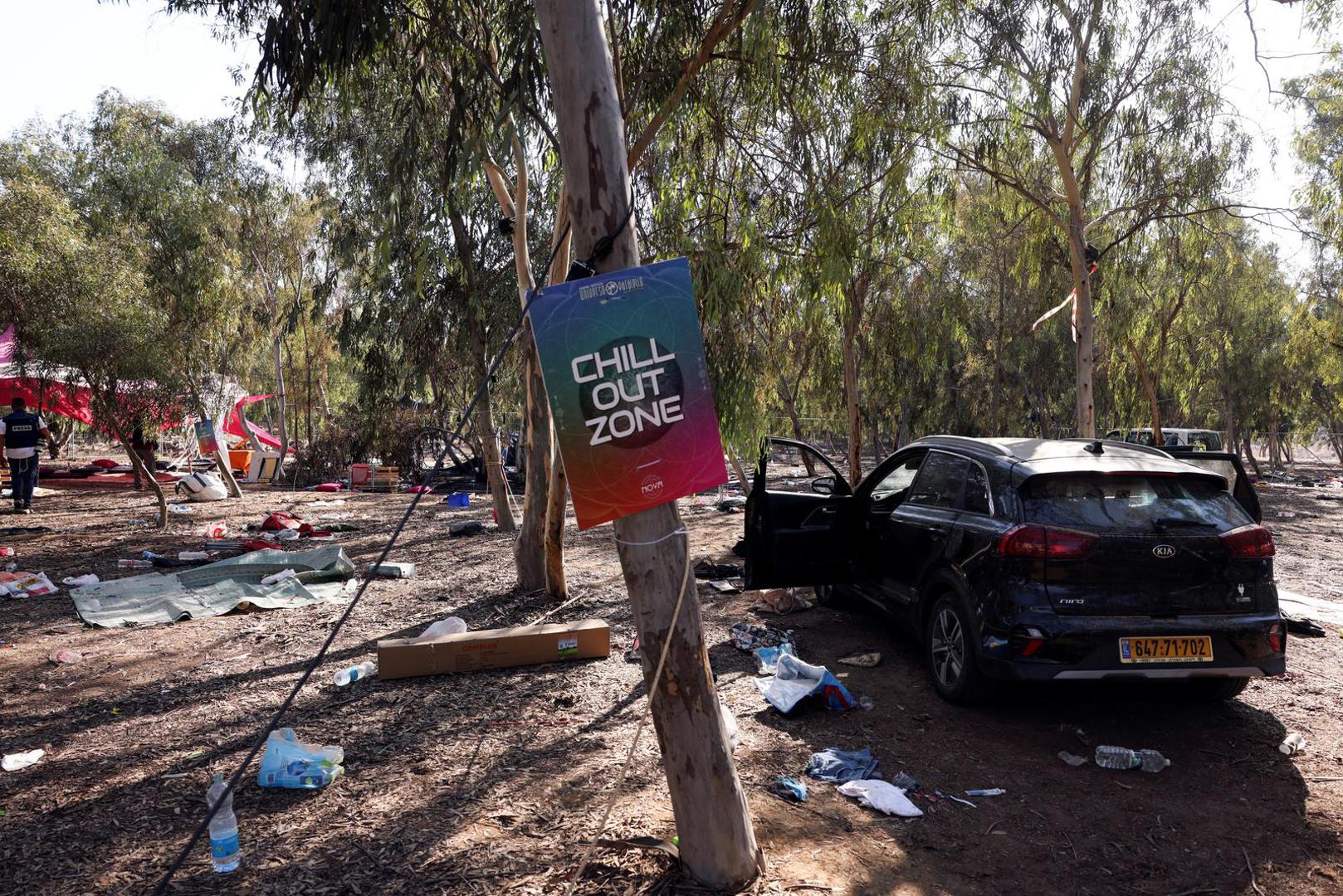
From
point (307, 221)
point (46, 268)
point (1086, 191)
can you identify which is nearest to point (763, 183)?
point (1086, 191)

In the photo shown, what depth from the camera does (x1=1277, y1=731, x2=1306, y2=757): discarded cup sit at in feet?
15.0

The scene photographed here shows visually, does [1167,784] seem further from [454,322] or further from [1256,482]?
[1256,482]

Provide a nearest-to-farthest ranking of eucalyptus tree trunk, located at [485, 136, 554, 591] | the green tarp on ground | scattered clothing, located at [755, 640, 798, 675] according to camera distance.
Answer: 1. scattered clothing, located at [755, 640, 798, 675]
2. eucalyptus tree trunk, located at [485, 136, 554, 591]
3. the green tarp on ground

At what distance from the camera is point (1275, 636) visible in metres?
4.62

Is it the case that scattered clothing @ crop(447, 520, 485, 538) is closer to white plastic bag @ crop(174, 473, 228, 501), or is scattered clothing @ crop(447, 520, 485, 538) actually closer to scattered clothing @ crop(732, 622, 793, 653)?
scattered clothing @ crop(732, 622, 793, 653)

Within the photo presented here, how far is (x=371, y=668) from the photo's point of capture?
19.8ft

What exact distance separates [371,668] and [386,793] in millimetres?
2140

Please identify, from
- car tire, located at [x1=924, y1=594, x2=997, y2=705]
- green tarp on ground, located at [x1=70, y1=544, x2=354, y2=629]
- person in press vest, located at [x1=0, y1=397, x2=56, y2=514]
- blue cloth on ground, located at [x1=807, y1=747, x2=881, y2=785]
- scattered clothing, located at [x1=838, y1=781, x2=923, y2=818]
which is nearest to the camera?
scattered clothing, located at [x1=838, y1=781, x2=923, y2=818]

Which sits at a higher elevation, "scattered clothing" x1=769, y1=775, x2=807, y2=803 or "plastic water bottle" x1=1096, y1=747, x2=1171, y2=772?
"scattered clothing" x1=769, y1=775, x2=807, y2=803

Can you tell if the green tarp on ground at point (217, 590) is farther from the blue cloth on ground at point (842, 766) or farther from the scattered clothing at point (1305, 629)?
the scattered clothing at point (1305, 629)

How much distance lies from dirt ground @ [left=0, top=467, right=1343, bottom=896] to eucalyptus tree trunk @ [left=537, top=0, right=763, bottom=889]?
249 mm

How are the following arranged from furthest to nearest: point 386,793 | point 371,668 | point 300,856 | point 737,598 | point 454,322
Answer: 1. point 454,322
2. point 737,598
3. point 371,668
4. point 386,793
5. point 300,856

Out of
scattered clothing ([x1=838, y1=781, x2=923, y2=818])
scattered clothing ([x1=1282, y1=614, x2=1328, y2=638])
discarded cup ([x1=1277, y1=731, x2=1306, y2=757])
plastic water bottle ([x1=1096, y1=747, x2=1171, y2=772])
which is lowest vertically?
scattered clothing ([x1=1282, y1=614, x2=1328, y2=638])

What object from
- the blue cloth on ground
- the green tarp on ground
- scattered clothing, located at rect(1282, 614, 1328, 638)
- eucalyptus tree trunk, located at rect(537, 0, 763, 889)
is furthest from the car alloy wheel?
the green tarp on ground
